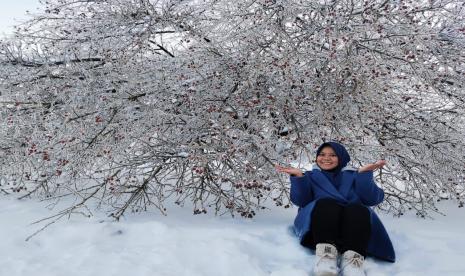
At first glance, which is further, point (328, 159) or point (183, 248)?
point (328, 159)

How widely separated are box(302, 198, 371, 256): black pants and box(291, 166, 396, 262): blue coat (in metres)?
0.11

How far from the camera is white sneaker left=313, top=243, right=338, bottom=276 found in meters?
3.17

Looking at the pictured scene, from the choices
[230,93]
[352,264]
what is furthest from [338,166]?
[230,93]

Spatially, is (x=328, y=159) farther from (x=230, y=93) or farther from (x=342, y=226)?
(x=230, y=93)

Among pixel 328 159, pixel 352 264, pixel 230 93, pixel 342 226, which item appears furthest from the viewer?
pixel 230 93

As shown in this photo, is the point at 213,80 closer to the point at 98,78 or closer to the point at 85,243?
the point at 98,78

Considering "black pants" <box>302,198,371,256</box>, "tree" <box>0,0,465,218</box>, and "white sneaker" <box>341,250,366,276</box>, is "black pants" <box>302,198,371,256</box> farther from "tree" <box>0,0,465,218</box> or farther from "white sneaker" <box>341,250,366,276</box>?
"tree" <box>0,0,465,218</box>

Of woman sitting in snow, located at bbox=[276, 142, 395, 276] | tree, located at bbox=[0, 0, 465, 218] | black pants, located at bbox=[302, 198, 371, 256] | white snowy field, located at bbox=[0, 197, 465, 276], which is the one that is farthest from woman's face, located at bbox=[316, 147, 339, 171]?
tree, located at bbox=[0, 0, 465, 218]

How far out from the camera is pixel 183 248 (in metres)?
3.65

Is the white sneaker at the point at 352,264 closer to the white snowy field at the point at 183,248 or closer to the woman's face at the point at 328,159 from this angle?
the white snowy field at the point at 183,248

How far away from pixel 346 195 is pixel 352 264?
764 mm

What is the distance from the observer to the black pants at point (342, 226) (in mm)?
3449

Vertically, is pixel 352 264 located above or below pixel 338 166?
below

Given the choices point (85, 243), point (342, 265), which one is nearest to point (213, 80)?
point (85, 243)
